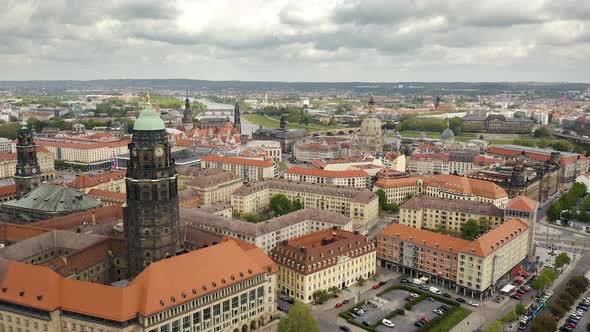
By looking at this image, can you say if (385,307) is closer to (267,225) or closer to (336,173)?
(267,225)

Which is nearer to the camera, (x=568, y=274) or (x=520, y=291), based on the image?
(x=520, y=291)

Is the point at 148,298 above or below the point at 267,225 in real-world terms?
above

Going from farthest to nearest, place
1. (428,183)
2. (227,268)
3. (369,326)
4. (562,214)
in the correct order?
(428,183)
(562,214)
(369,326)
(227,268)

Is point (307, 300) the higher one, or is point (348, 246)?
point (348, 246)

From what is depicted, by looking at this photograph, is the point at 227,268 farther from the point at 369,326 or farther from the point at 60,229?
the point at 60,229

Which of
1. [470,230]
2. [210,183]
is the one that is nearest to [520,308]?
[470,230]

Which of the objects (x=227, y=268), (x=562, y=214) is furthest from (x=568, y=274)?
(x=227, y=268)

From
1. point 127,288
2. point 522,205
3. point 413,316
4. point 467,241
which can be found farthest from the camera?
point 522,205
